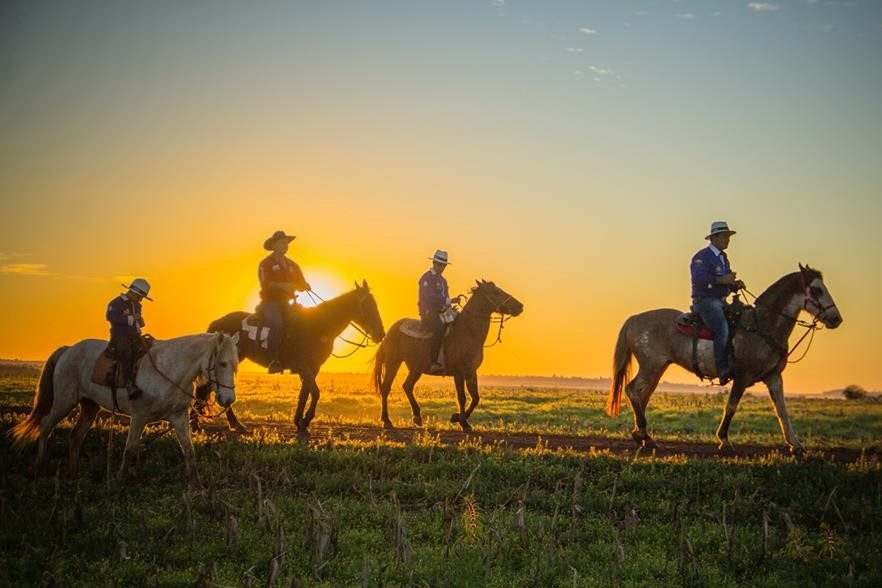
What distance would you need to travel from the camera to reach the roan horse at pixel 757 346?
13859mm

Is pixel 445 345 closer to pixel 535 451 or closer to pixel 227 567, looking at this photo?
pixel 535 451

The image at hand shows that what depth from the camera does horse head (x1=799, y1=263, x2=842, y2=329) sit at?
45.0 ft

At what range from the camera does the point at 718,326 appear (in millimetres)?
13898

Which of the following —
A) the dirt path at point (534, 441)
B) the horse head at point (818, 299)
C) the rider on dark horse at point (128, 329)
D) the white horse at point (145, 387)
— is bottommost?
the dirt path at point (534, 441)

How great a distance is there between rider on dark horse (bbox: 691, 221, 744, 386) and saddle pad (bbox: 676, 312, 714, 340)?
0.13 m

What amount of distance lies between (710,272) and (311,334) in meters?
8.84

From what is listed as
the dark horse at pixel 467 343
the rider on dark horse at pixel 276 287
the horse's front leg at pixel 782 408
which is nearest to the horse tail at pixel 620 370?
the horse's front leg at pixel 782 408

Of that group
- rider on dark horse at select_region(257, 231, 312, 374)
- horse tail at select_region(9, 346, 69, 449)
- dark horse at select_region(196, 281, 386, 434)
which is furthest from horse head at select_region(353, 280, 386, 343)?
horse tail at select_region(9, 346, 69, 449)

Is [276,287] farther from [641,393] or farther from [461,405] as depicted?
[641,393]

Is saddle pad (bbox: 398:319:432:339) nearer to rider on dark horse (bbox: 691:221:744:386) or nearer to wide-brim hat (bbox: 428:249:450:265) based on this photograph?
wide-brim hat (bbox: 428:249:450:265)

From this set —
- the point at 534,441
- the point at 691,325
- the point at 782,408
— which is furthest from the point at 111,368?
the point at 782,408

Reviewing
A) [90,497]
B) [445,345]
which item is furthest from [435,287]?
[90,497]

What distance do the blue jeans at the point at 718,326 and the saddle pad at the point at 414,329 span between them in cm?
699

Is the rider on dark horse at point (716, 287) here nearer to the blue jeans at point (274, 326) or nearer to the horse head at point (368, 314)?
the horse head at point (368, 314)
